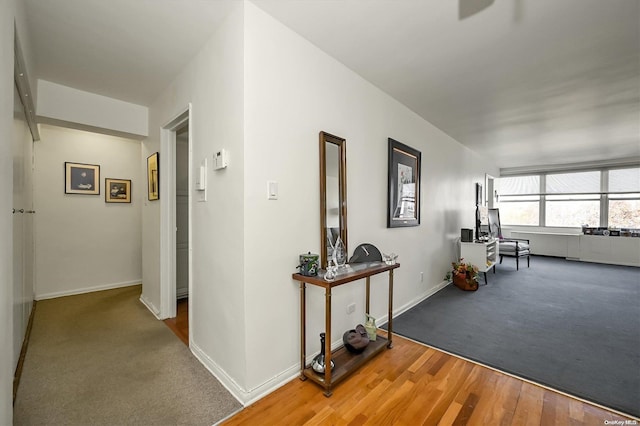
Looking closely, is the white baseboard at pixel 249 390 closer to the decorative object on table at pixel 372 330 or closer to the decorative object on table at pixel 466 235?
the decorative object on table at pixel 372 330

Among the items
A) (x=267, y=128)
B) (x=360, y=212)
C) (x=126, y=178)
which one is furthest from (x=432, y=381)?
(x=126, y=178)

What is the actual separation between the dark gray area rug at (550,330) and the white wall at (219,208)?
67.3 inches

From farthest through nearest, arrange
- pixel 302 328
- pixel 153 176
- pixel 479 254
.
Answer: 1. pixel 479 254
2. pixel 153 176
3. pixel 302 328

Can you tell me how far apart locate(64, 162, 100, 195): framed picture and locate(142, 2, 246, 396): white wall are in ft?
8.38

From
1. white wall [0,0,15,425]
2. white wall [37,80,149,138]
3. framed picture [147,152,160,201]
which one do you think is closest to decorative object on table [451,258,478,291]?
framed picture [147,152,160,201]

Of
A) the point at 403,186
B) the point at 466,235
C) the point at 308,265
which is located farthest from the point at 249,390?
the point at 466,235

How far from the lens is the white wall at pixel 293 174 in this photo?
1.72m

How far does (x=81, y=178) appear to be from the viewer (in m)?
3.93

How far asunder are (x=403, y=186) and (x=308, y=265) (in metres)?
1.82

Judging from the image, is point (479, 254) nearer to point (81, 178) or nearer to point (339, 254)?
point (339, 254)

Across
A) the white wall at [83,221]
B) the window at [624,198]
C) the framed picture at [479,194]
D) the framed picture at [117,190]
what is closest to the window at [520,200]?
the window at [624,198]

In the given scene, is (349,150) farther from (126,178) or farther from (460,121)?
(126,178)

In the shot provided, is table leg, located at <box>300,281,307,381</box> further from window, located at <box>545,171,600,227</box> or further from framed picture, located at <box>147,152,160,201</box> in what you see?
window, located at <box>545,171,600,227</box>

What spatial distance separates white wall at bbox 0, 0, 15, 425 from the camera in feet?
3.71
